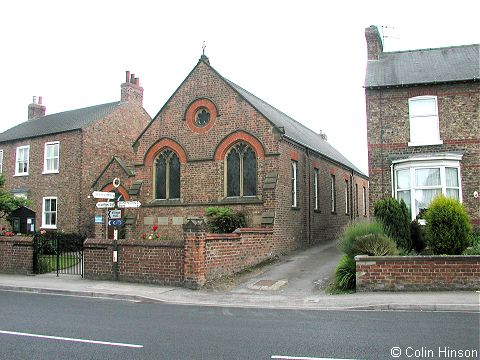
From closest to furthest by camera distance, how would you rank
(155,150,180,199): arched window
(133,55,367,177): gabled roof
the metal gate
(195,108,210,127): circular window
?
the metal gate, (133,55,367,177): gabled roof, (195,108,210,127): circular window, (155,150,180,199): arched window

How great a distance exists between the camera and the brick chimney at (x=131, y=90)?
105 ft

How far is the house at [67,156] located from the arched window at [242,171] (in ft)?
35.8

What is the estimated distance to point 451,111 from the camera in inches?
749

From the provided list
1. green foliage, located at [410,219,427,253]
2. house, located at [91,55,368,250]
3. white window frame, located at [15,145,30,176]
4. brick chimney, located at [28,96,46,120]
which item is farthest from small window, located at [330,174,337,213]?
brick chimney, located at [28,96,46,120]

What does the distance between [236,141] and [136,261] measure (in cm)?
765

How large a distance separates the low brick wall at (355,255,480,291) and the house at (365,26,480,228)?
6.42 meters

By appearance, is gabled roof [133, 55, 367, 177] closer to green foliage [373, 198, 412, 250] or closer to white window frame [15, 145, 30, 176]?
green foliage [373, 198, 412, 250]

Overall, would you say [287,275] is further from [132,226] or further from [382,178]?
[132,226]

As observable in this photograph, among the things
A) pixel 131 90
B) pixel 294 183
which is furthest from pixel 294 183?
pixel 131 90

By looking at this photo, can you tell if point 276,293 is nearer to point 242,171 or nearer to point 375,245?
point 375,245

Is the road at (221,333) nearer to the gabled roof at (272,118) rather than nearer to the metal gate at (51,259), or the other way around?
the metal gate at (51,259)

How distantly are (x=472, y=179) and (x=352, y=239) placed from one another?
23.5 feet

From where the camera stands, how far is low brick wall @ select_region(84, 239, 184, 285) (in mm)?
15086

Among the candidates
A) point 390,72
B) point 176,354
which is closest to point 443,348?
point 176,354
